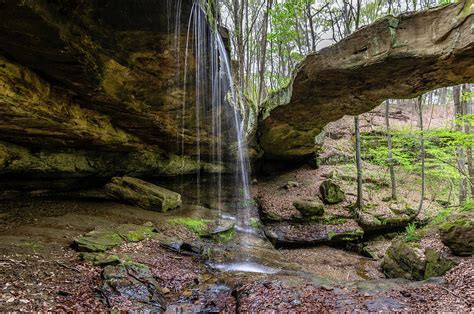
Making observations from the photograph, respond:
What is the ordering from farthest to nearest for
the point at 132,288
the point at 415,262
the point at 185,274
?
the point at 415,262
the point at 185,274
the point at 132,288

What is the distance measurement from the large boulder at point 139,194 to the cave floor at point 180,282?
5.83ft

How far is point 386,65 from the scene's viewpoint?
23.3ft

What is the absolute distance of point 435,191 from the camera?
1491 centimetres

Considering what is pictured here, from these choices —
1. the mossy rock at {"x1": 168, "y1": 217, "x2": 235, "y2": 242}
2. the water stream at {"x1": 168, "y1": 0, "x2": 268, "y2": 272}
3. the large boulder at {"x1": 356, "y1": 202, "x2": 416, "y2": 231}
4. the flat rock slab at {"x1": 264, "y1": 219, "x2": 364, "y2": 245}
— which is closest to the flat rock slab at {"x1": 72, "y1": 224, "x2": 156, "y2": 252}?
the mossy rock at {"x1": 168, "y1": 217, "x2": 235, "y2": 242}

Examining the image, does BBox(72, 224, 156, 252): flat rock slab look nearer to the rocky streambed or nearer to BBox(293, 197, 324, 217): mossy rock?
the rocky streambed

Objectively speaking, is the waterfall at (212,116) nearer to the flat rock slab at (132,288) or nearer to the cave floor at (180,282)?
the cave floor at (180,282)

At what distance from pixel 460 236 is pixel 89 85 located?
9664 mm

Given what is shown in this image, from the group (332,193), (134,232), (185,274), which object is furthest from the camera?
(332,193)

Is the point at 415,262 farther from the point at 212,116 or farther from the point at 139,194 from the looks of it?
the point at 139,194

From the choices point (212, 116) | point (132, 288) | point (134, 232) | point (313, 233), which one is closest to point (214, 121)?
point (212, 116)

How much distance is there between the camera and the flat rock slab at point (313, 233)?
1080 centimetres

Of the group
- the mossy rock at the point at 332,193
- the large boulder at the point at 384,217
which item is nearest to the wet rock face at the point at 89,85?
the mossy rock at the point at 332,193

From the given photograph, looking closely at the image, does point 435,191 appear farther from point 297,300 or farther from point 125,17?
point 125,17

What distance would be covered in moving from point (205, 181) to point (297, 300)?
975cm
